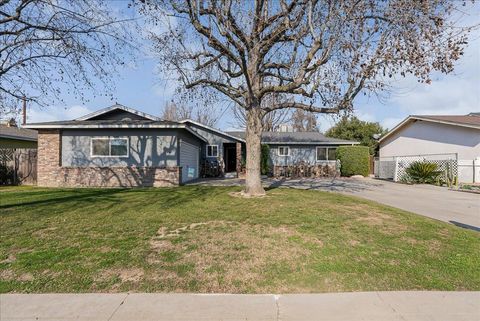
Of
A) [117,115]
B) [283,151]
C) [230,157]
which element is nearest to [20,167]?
[117,115]

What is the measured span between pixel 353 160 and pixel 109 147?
17.7 m

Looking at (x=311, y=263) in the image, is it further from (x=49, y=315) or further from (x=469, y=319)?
(x=49, y=315)

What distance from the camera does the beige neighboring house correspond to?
1892 centimetres

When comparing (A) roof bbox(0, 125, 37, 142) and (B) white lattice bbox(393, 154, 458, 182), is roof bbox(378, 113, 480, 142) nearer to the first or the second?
(B) white lattice bbox(393, 154, 458, 182)

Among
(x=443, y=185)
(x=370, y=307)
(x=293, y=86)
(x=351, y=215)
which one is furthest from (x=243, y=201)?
(x=443, y=185)

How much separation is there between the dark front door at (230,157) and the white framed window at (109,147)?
10.9 meters

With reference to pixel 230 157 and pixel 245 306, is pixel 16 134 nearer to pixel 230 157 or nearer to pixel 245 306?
pixel 230 157

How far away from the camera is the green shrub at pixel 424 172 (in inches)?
734

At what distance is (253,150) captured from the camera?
1085 cm

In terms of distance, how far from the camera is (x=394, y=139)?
2844 cm

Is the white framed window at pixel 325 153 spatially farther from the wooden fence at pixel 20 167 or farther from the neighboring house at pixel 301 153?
the wooden fence at pixel 20 167

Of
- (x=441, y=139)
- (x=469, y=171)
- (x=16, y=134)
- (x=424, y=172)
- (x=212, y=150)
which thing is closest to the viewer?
(x=469, y=171)

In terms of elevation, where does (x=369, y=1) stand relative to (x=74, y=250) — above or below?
above

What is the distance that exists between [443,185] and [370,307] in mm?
18095
